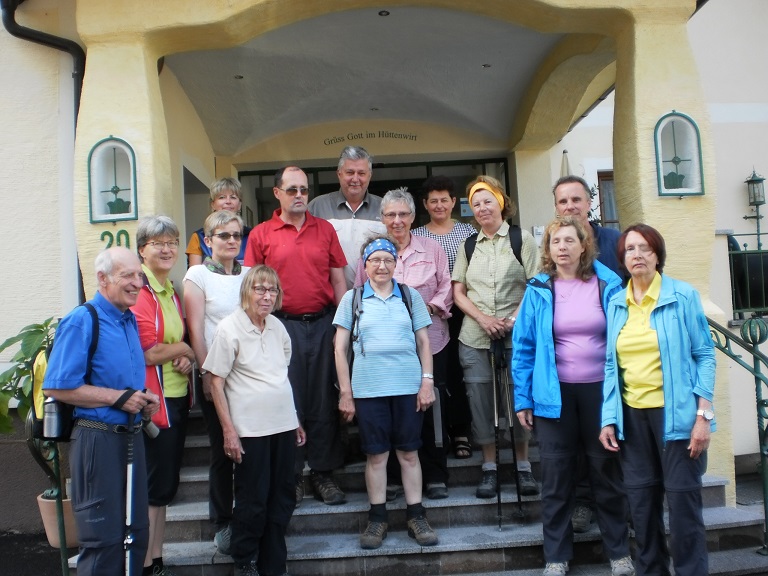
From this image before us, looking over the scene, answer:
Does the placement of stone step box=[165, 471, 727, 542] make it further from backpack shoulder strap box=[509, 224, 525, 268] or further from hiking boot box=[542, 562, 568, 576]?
backpack shoulder strap box=[509, 224, 525, 268]

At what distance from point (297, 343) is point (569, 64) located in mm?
3894

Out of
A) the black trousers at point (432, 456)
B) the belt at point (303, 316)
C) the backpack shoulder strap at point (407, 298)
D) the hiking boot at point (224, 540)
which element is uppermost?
the backpack shoulder strap at point (407, 298)

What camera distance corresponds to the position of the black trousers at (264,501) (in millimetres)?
3469

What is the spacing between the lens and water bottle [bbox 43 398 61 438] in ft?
9.61

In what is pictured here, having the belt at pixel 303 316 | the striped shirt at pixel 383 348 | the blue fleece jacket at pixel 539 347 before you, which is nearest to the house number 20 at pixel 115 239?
the belt at pixel 303 316

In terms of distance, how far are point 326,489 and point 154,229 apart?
72.4 inches

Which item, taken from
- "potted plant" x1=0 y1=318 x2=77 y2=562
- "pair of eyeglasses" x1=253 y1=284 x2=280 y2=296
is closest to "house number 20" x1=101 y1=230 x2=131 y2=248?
"potted plant" x1=0 y1=318 x2=77 y2=562

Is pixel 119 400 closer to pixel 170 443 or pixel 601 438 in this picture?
pixel 170 443

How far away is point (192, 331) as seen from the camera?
149 inches

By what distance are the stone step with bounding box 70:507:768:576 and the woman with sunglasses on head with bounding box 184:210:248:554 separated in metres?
0.25

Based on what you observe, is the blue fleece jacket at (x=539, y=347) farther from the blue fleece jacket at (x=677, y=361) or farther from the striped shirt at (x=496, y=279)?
the striped shirt at (x=496, y=279)

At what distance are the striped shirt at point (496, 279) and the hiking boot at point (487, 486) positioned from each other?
0.78 metres

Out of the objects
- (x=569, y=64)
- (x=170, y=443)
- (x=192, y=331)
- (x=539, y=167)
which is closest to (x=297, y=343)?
(x=192, y=331)

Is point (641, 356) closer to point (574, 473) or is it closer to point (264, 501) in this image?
point (574, 473)
